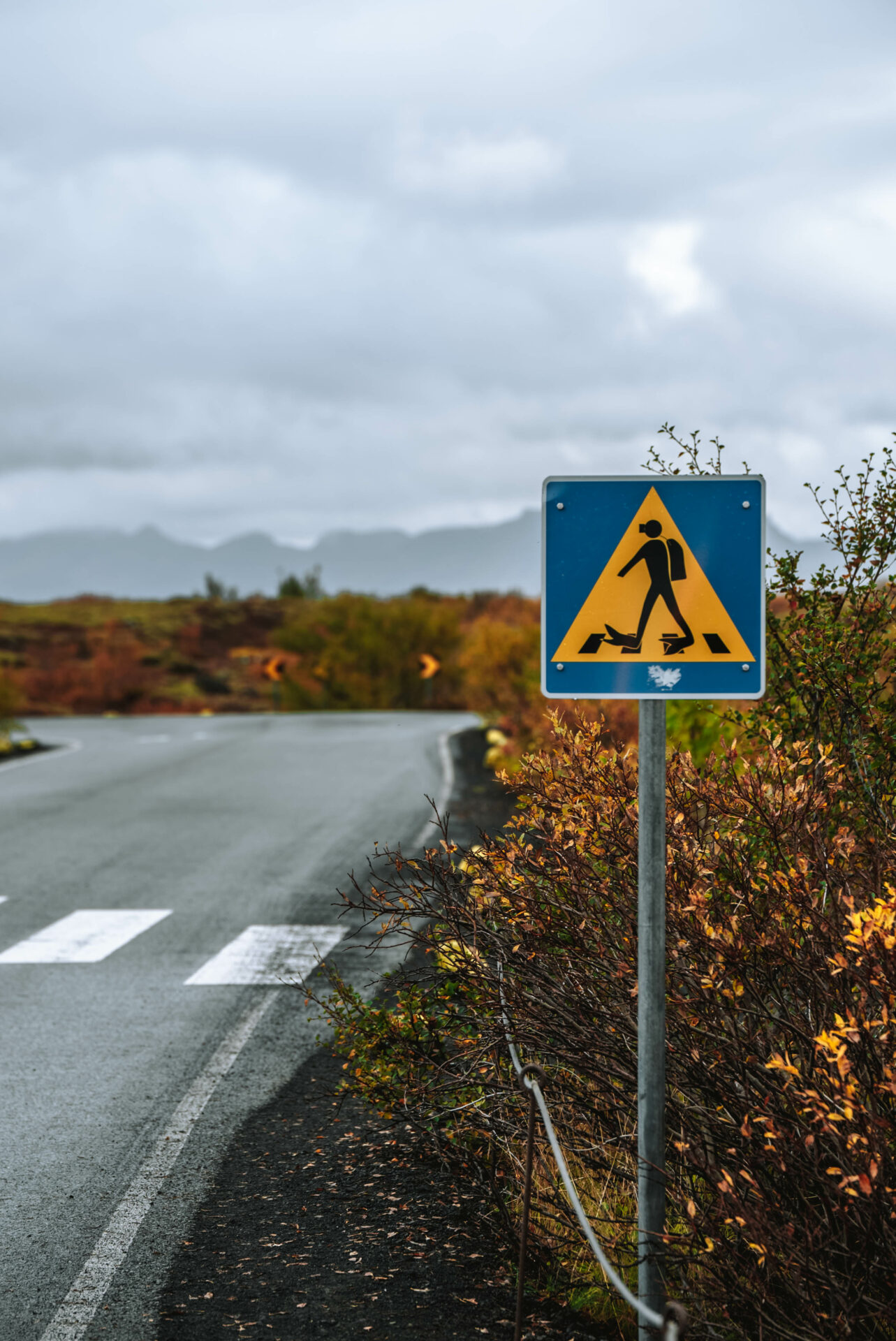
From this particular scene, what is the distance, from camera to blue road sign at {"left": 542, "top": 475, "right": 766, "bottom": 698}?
121 inches

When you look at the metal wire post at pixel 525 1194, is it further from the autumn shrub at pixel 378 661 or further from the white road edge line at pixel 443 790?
the autumn shrub at pixel 378 661

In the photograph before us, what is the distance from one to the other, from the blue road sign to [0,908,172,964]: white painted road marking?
586 cm

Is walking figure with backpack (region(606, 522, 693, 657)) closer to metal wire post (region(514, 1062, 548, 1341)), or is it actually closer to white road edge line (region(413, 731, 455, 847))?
metal wire post (region(514, 1062, 548, 1341))

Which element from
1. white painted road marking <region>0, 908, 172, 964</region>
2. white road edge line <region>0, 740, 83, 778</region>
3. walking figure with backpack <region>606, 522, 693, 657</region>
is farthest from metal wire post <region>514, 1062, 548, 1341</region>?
white road edge line <region>0, 740, 83, 778</region>

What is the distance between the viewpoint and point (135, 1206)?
4.46 m

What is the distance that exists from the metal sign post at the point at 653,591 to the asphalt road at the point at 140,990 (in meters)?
2.09

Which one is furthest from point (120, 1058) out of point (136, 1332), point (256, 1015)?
point (136, 1332)

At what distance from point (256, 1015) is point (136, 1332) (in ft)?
10.8

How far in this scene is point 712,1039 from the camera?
10.8 feet

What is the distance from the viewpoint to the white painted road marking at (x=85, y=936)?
812 centimetres

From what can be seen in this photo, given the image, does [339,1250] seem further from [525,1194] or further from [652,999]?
[652,999]

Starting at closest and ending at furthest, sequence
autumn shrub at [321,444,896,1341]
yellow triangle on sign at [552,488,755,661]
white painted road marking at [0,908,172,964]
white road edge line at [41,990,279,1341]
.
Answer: autumn shrub at [321,444,896,1341] < yellow triangle on sign at [552,488,755,661] < white road edge line at [41,990,279,1341] < white painted road marking at [0,908,172,964]

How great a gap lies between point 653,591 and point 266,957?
559 cm

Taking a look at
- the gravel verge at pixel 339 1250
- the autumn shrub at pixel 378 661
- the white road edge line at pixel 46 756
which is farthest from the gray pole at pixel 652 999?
the autumn shrub at pixel 378 661
